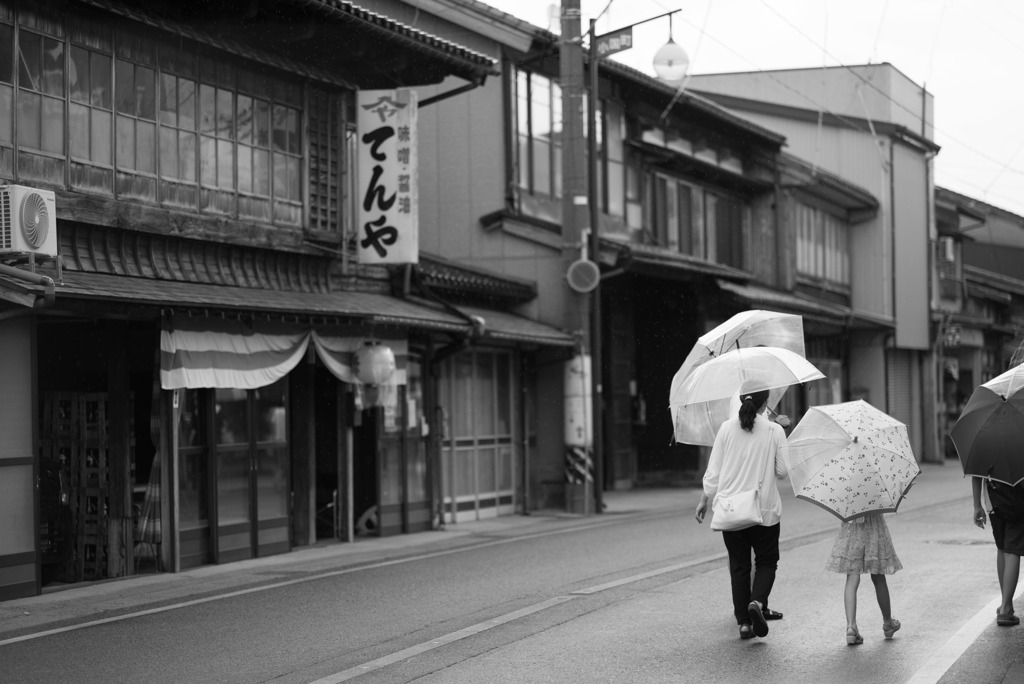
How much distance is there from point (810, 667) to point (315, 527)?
1053 cm

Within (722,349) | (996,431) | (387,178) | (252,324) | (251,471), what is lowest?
(251,471)

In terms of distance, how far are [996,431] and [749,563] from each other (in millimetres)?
1942

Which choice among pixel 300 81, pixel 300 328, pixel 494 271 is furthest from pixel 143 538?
pixel 494 271

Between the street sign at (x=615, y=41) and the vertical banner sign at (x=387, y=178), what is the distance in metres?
5.48

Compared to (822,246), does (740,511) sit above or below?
below

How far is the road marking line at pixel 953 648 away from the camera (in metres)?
7.61

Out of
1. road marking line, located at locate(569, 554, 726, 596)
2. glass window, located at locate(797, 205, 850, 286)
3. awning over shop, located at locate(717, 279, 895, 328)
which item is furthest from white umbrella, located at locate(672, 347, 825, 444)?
glass window, located at locate(797, 205, 850, 286)

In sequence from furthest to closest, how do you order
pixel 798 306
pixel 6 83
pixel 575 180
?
pixel 798 306 → pixel 575 180 → pixel 6 83

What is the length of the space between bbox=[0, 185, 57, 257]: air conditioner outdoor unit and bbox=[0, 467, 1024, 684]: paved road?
10.7 ft

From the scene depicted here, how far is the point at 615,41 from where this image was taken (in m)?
21.3

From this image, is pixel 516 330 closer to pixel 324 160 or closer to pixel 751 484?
pixel 324 160

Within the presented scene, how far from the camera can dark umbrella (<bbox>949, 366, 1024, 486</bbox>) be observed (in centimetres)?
855

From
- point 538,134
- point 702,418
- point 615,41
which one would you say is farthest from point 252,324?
point 538,134

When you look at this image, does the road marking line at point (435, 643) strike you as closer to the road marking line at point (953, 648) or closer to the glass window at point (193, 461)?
the road marking line at point (953, 648)
